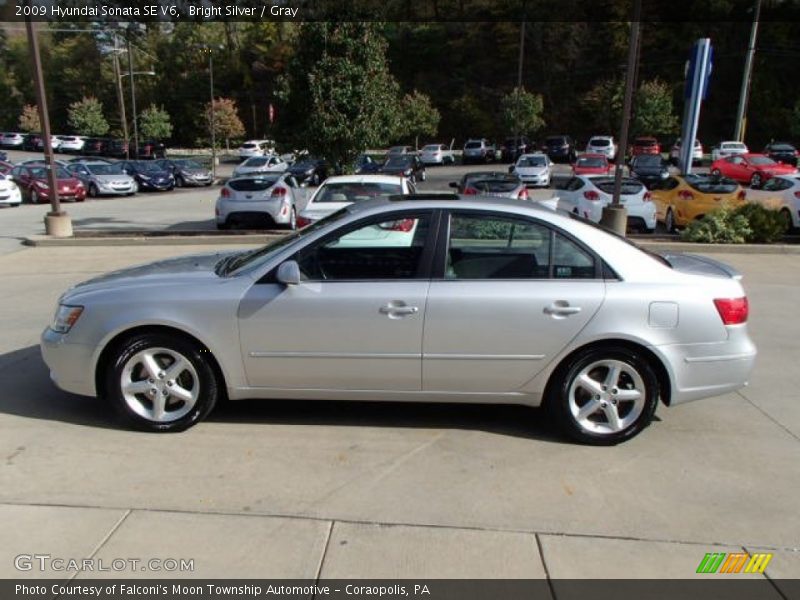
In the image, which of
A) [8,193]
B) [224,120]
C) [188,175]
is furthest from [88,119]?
[8,193]

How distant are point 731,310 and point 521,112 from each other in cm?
5008

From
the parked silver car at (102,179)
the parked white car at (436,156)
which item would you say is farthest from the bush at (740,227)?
the parked white car at (436,156)

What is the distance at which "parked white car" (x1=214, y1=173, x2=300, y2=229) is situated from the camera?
15102mm

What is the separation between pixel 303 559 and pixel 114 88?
78680mm

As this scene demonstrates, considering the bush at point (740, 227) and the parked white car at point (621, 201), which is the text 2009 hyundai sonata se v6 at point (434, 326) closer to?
the bush at point (740, 227)

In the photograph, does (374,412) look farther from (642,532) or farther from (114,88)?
(114,88)

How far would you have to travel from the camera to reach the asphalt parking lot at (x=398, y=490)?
3059mm

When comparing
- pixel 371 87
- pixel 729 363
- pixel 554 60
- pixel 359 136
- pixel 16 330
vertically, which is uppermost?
pixel 554 60

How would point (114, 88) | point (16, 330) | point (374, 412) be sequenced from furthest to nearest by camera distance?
point (114, 88), point (16, 330), point (374, 412)

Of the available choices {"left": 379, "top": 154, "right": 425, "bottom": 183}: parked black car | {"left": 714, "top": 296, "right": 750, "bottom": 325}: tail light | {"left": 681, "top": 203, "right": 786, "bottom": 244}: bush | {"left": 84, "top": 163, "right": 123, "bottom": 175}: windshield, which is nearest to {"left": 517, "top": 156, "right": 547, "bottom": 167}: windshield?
{"left": 379, "top": 154, "right": 425, "bottom": 183}: parked black car

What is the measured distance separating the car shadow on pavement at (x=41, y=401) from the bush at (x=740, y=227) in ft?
37.7
